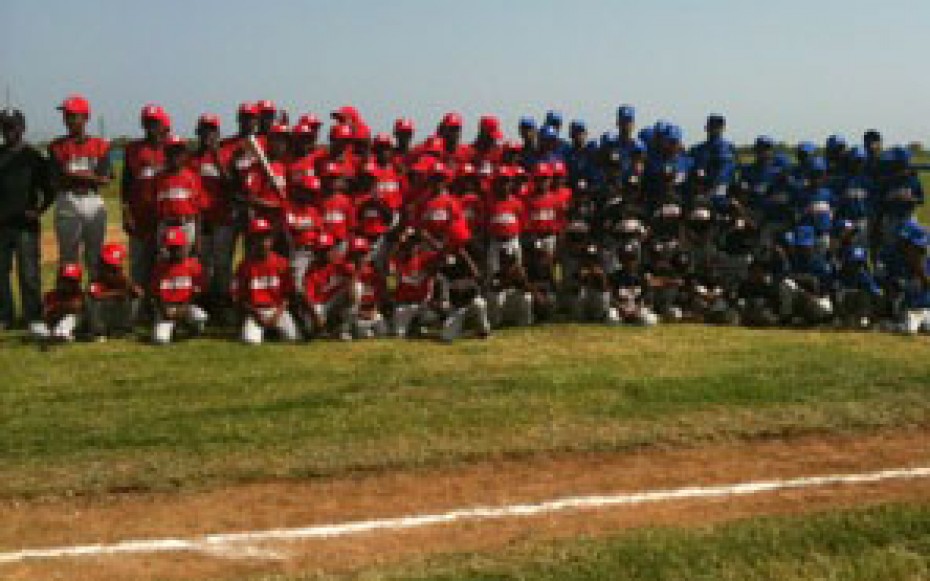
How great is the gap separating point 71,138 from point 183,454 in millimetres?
3895

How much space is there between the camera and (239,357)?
966 centimetres

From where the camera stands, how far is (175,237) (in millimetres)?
9781

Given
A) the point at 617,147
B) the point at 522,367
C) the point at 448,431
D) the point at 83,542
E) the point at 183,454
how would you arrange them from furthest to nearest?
the point at 617,147 < the point at 522,367 < the point at 448,431 < the point at 183,454 < the point at 83,542

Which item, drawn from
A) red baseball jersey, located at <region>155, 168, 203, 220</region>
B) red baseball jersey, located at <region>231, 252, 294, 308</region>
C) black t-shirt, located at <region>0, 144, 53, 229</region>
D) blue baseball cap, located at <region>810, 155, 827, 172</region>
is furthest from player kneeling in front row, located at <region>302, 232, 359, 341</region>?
blue baseball cap, located at <region>810, 155, 827, 172</region>

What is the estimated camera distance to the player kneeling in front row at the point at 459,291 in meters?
10.5

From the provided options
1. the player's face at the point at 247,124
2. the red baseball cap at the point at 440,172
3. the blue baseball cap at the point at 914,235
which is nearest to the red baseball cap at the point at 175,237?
the player's face at the point at 247,124

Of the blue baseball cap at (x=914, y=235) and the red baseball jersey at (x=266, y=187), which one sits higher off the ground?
the red baseball jersey at (x=266, y=187)

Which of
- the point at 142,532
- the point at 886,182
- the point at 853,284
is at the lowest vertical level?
the point at 142,532

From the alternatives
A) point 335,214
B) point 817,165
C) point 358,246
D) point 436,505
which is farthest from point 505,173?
point 436,505

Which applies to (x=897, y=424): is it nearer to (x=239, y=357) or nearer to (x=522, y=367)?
(x=522, y=367)

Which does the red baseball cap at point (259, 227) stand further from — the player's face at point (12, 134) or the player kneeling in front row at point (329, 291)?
the player's face at point (12, 134)

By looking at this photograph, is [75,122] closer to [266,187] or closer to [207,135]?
[207,135]

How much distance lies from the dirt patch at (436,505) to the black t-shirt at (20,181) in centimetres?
394

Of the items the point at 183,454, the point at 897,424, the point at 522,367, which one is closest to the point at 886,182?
the point at 897,424
